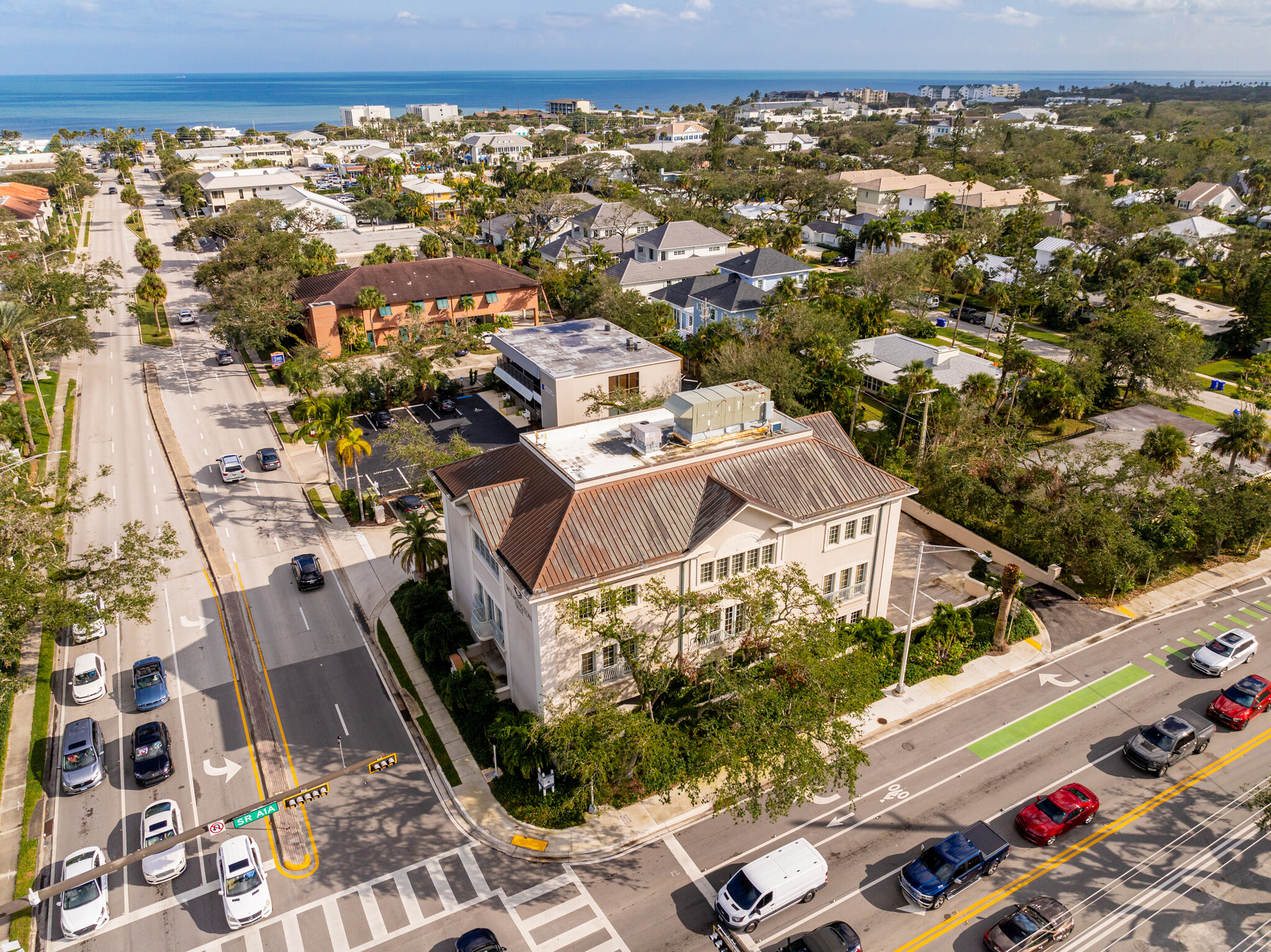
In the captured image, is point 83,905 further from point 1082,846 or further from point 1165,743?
point 1165,743

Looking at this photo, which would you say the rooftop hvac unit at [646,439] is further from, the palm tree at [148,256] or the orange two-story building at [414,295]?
the palm tree at [148,256]

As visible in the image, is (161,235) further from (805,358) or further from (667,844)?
(667,844)

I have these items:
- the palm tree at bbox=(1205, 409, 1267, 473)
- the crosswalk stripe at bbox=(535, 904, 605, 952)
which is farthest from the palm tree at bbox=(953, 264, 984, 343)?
the crosswalk stripe at bbox=(535, 904, 605, 952)

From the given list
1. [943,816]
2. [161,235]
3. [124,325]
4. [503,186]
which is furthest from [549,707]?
[503,186]

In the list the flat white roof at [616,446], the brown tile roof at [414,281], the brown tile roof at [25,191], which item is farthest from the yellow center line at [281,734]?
the brown tile roof at [25,191]

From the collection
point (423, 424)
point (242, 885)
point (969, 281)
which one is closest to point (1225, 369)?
point (969, 281)

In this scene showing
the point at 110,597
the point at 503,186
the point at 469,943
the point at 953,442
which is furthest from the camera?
the point at 503,186

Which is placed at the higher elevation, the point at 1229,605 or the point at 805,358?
the point at 805,358
